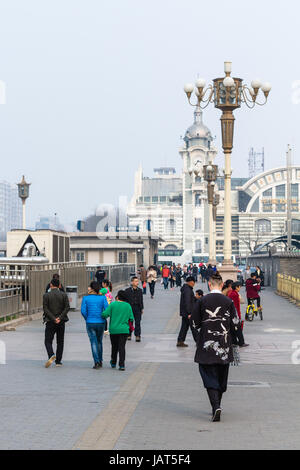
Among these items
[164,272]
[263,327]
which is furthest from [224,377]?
[164,272]

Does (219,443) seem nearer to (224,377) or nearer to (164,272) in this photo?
(224,377)

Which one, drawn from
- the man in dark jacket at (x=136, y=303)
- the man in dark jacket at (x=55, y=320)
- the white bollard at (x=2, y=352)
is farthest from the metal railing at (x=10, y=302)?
the man in dark jacket at (x=55, y=320)

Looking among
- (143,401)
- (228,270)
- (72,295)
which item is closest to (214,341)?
(143,401)

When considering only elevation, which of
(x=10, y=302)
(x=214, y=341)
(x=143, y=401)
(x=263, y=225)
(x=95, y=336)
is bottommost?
(x=143, y=401)

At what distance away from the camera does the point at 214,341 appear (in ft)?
32.6

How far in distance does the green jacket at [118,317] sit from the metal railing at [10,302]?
8.59 meters

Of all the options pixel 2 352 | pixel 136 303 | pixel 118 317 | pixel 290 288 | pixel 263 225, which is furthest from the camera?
pixel 263 225

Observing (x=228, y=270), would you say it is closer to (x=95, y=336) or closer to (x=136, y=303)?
(x=136, y=303)

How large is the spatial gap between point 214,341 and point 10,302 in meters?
14.6

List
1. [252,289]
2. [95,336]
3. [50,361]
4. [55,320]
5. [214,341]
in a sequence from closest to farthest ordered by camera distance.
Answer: [214,341] → [95,336] → [50,361] → [55,320] → [252,289]

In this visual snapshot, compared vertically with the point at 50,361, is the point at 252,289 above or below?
above

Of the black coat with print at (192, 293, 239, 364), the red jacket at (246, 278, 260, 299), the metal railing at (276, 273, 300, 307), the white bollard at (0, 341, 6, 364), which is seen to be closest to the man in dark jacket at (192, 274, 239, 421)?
the black coat with print at (192, 293, 239, 364)
